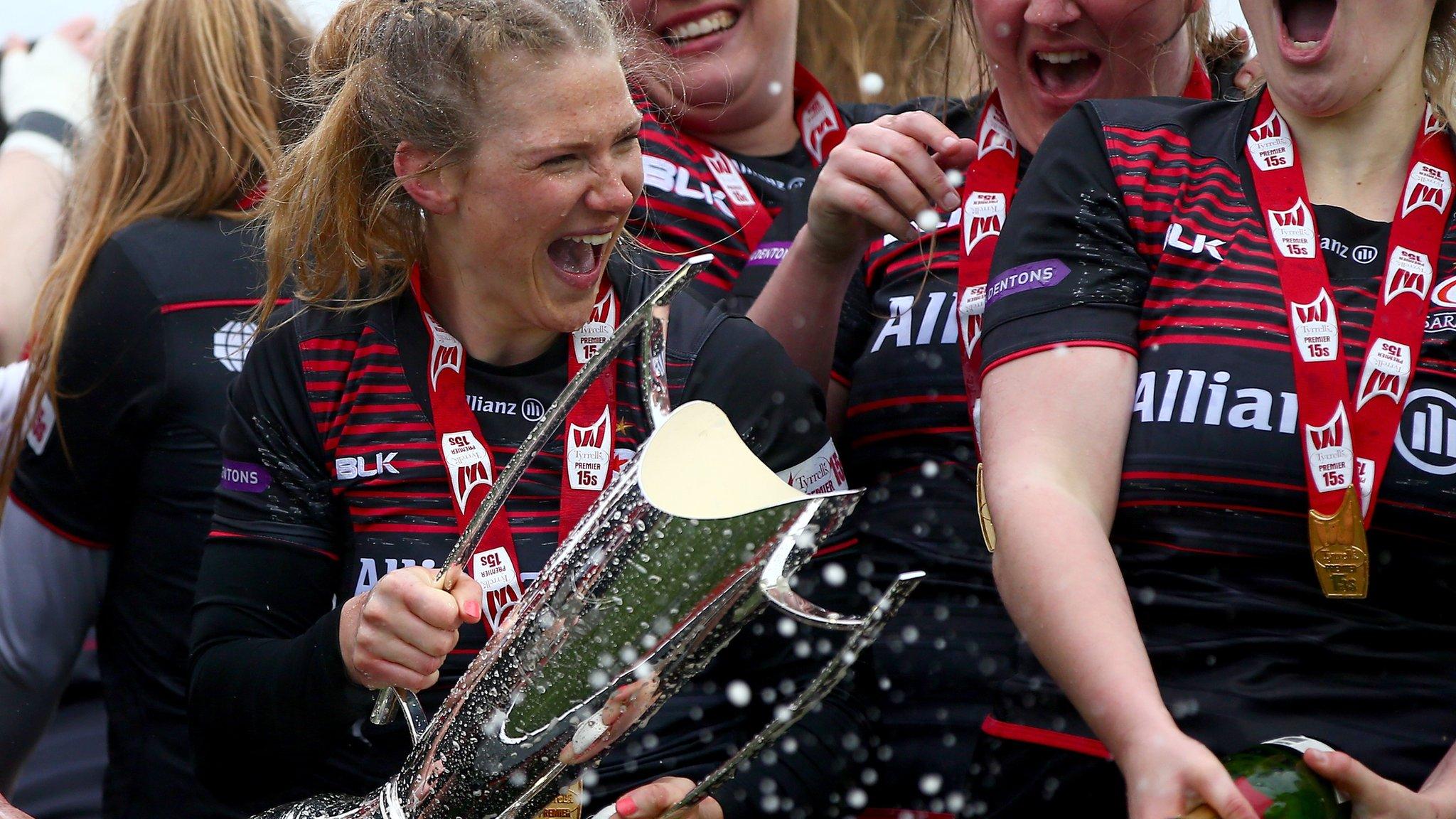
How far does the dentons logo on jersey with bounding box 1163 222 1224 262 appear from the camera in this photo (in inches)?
73.9

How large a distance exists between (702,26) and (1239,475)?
142cm

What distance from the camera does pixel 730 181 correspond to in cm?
273

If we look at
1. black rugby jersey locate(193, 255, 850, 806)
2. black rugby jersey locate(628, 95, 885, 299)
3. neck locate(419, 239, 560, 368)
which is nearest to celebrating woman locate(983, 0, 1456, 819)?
black rugby jersey locate(193, 255, 850, 806)

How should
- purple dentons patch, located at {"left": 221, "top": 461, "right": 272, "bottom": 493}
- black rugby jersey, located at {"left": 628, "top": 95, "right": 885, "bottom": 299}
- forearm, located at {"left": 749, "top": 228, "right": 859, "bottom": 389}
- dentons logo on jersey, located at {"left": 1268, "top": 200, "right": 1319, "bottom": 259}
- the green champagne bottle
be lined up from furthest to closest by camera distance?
black rugby jersey, located at {"left": 628, "top": 95, "right": 885, "bottom": 299} < forearm, located at {"left": 749, "top": 228, "right": 859, "bottom": 389} < purple dentons patch, located at {"left": 221, "top": 461, "right": 272, "bottom": 493} < dentons logo on jersey, located at {"left": 1268, "top": 200, "right": 1319, "bottom": 259} < the green champagne bottle

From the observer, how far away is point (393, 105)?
2061 millimetres

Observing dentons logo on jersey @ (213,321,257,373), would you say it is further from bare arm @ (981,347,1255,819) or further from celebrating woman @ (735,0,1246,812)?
bare arm @ (981,347,1255,819)

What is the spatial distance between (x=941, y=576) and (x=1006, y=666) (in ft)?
0.54

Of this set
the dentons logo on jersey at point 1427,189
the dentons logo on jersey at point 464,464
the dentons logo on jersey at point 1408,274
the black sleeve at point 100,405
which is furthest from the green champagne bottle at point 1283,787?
the black sleeve at point 100,405

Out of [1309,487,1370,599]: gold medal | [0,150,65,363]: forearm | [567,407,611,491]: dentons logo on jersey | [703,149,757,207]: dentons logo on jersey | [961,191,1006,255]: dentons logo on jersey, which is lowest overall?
[0,150,65,363]: forearm

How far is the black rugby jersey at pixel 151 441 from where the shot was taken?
8.59 feet

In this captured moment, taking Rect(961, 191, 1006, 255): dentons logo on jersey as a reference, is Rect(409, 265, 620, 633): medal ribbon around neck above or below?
below

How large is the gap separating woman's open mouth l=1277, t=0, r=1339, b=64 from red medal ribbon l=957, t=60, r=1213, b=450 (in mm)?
391

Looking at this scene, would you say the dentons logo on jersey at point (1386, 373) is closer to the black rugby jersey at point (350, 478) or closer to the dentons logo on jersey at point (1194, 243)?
the dentons logo on jersey at point (1194, 243)

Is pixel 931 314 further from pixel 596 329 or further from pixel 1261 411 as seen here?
pixel 1261 411
